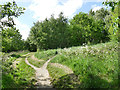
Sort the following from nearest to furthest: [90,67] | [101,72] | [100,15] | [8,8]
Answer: [8,8] < [101,72] < [90,67] < [100,15]

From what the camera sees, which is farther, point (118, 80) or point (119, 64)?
point (119, 64)

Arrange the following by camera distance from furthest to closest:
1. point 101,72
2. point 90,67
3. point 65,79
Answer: point 90,67, point 101,72, point 65,79

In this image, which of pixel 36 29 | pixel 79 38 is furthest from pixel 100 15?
pixel 36 29

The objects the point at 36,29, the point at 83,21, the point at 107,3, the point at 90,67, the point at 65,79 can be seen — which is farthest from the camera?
the point at 83,21

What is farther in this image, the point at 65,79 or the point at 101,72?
the point at 101,72

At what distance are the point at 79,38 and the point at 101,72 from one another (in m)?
27.8

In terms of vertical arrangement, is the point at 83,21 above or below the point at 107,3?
above

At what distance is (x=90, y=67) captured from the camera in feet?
25.7

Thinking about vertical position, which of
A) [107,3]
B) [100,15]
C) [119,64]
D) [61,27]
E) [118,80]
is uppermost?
[100,15]

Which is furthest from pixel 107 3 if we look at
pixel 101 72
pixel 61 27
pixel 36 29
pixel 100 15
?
pixel 100 15

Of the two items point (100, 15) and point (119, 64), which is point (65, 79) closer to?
point (119, 64)

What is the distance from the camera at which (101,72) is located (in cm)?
707

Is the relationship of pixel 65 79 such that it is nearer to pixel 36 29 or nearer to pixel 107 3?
pixel 107 3

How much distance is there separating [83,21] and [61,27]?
11482 mm
